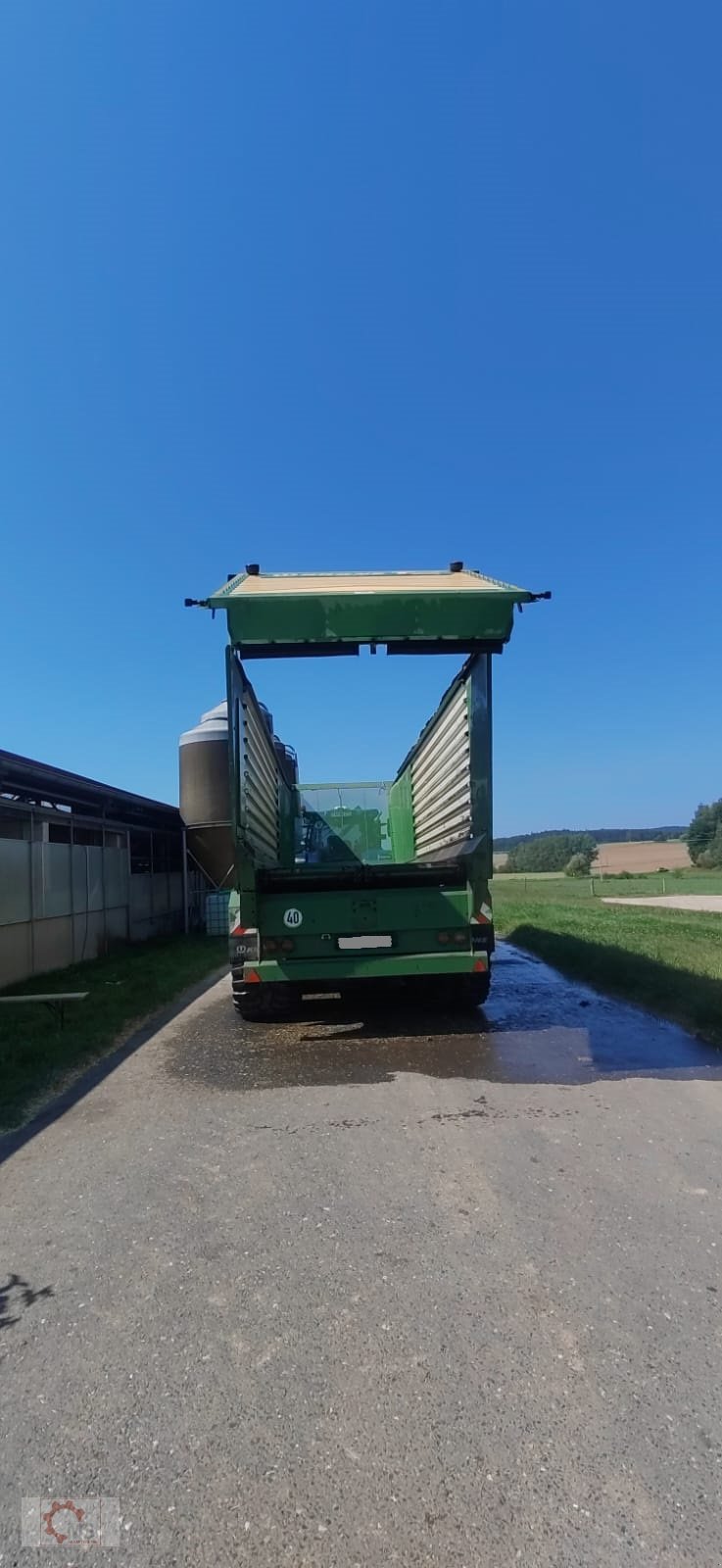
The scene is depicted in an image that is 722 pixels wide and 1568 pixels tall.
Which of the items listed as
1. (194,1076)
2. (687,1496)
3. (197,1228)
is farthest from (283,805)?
(687,1496)

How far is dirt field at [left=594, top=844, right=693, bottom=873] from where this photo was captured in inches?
2781

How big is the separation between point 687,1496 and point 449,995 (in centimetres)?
677

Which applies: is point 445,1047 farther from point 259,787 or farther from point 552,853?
point 552,853

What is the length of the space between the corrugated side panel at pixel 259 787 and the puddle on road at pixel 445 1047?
1.83m

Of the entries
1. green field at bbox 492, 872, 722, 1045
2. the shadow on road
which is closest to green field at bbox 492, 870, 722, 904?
green field at bbox 492, 872, 722, 1045

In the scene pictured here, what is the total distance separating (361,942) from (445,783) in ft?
6.97

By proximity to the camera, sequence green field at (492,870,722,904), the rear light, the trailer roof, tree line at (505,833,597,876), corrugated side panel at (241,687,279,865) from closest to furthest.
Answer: the trailer roof, the rear light, corrugated side panel at (241,687,279,865), green field at (492,870,722,904), tree line at (505,833,597,876)

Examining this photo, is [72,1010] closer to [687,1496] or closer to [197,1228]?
[197,1228]

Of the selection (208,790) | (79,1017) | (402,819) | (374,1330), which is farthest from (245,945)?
(208,790)

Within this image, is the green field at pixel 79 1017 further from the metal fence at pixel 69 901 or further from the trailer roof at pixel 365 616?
the trailer roof at pixel 365 616

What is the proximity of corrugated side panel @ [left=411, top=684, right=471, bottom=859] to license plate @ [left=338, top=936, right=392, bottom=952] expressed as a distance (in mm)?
1261

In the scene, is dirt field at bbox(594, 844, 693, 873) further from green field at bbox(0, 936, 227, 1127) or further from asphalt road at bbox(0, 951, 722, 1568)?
asphalt road at bbox(0, 951, 722, 1568)

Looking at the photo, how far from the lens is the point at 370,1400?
2.49m

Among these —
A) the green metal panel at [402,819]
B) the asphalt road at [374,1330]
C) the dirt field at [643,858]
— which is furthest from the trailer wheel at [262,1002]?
the dirt field at [643,858]
